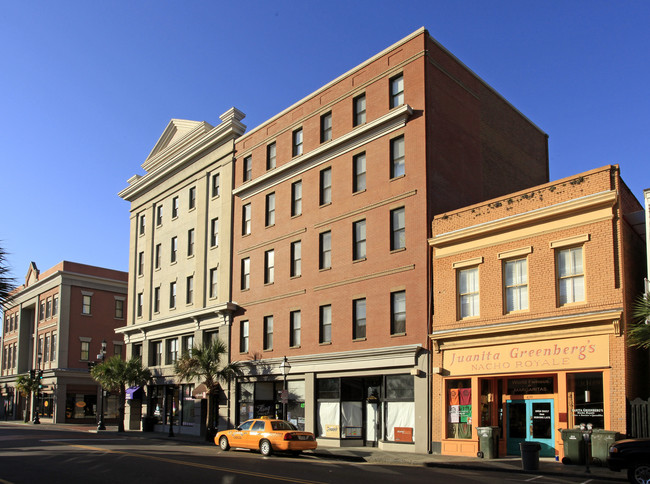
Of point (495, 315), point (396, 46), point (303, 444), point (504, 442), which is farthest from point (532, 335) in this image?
point (396, 46)

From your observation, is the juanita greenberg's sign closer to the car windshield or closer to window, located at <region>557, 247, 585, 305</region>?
window, located at <region>557, 247, 585, 305</region>

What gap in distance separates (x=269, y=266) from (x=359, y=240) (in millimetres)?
7962

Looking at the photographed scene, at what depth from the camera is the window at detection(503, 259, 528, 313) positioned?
990 inches

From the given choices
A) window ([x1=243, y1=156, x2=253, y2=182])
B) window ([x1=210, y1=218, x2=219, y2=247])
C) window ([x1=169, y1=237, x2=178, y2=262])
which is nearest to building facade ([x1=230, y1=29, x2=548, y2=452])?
window ([x1=243, y1=156, x2=253, y2=182])

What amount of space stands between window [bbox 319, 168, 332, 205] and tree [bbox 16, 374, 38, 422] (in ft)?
149

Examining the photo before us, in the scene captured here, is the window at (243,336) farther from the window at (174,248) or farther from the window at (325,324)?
the window at (174,248)

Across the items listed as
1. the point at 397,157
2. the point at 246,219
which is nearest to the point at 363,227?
the point at 397,157

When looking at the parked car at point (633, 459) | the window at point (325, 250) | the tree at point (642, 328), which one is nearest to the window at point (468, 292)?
the tree at point (642, 328)

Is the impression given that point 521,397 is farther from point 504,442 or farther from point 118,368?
point 118,368

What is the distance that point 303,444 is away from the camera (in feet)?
84.5

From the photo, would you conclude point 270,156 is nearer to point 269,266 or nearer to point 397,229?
point 269,266

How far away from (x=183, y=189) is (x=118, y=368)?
14090 mm

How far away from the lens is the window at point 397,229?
30219 millimetres

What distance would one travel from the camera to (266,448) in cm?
2595
